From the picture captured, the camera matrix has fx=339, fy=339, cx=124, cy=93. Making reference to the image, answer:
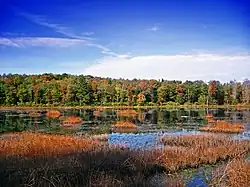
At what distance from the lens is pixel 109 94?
8350 centimetres

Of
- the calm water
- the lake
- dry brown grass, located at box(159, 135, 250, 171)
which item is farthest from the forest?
dry brown grass, located at box(159, 135, 250, 171)

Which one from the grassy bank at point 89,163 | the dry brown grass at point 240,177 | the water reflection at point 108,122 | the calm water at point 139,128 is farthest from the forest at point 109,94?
the dry brown grass at point 240,177

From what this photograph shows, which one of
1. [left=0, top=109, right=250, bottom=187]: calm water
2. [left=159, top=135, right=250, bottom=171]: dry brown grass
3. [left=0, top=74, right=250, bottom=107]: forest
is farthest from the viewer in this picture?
[left=0, top=74, right=250, bottom=107]: forest

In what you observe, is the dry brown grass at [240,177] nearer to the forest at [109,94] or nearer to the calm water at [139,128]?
the calm water at [139,128]

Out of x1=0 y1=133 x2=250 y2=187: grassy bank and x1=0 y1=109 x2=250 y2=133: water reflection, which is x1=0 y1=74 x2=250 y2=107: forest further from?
x1=0 y1=133 x2=250 y2=187: grassy bank

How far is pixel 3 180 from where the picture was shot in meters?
9.71

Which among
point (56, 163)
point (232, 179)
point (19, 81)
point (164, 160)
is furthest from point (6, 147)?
point (19, 81)

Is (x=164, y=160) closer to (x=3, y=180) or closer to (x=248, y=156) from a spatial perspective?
(x=248, y=156)

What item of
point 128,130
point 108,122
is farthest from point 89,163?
point 108,122

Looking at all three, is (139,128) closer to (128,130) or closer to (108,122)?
(128,130)

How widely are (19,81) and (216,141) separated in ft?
233

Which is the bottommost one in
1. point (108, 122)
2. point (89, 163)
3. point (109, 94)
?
point (108, 122)

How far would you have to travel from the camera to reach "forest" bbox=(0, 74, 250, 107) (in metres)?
78.8

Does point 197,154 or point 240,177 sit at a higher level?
point 240,177
